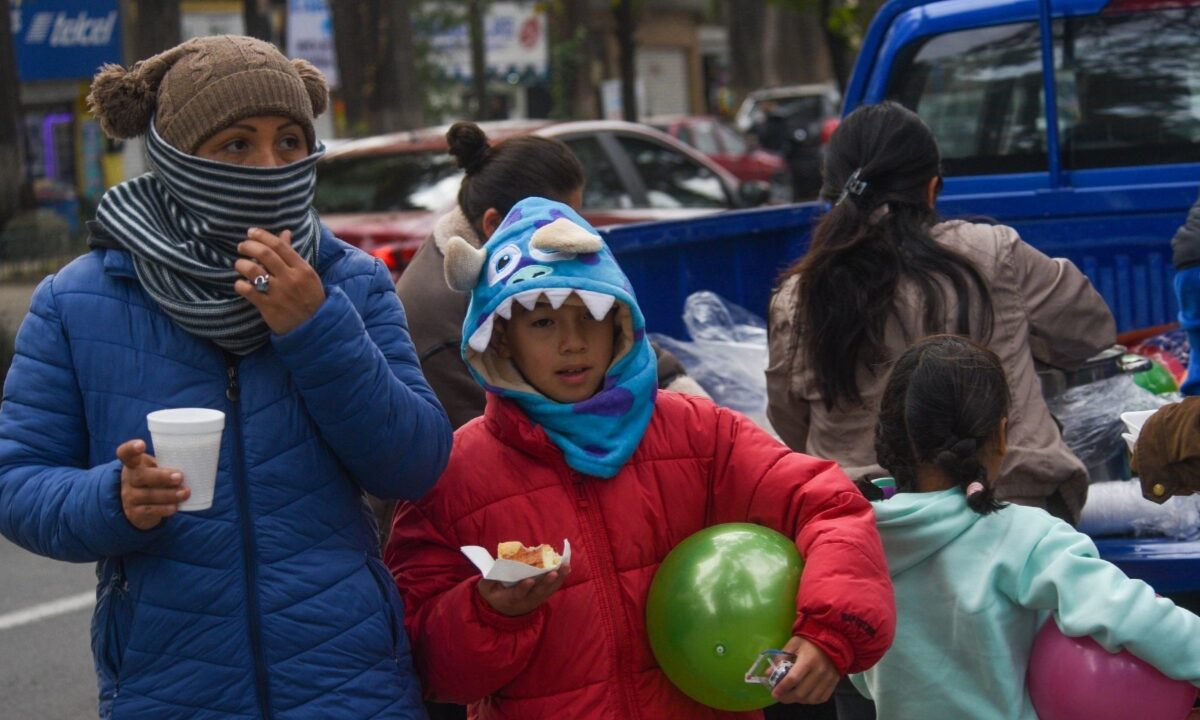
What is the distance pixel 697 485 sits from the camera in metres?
2.82

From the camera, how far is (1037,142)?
559 cm

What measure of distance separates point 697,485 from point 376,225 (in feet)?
21.3

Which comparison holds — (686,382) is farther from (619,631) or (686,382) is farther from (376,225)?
(376,225)

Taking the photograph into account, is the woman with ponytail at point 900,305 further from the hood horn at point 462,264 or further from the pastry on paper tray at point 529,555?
the pastry on paper tray at point 529,555

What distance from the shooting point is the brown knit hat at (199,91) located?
98.9 inches

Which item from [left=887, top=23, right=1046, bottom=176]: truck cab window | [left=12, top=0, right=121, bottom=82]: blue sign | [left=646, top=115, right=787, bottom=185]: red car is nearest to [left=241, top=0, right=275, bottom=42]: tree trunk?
[left=12, top=0, right=121, bottom=82]: blue sign

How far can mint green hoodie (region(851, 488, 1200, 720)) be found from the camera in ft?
9.39

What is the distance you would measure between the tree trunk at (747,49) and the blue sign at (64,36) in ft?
52.1

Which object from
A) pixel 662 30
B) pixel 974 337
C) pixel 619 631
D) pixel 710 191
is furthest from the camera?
pixel 662 30

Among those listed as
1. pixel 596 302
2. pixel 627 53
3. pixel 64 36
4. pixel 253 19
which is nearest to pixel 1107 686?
pixel 596 302

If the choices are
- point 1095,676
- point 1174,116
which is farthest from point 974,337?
point 1174,116

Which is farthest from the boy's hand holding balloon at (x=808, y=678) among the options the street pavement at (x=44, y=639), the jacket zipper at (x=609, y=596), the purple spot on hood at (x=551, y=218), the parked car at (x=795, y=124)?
the parked car at (x=795, y=124)

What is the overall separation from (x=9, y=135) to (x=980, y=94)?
→ 39.1 ft

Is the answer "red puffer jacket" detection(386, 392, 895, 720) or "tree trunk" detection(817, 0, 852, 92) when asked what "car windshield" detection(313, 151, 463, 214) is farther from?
"tree trunk" detection(817, 0, 852, 92)
